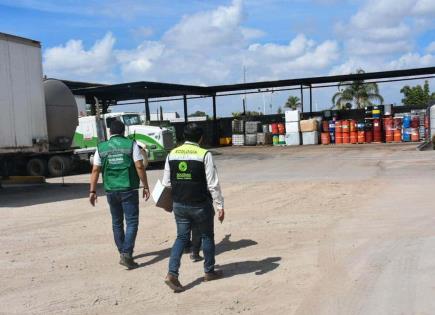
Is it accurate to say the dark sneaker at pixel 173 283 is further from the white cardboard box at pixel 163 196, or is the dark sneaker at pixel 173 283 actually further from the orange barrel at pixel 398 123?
the orange barrel at pixel 398 123

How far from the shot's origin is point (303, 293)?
19.1 feet

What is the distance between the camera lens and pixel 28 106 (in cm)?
1602

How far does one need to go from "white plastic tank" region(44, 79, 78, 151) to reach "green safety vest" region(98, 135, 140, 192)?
10510 mm

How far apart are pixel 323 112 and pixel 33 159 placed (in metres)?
26.5

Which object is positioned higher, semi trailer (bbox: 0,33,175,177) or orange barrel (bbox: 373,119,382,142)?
semi trailer (bbox: 0,33,175,177)

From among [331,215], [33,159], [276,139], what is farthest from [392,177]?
[276,139]

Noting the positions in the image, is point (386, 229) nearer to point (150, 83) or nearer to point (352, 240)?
point (352, 240)

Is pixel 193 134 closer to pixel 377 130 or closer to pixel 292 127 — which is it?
pixel 377 130

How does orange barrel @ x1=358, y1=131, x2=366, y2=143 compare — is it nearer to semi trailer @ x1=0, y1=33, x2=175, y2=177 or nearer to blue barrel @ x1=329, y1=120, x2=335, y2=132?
blue barrel @ x1=329, y1=120, x2=335, y2=132

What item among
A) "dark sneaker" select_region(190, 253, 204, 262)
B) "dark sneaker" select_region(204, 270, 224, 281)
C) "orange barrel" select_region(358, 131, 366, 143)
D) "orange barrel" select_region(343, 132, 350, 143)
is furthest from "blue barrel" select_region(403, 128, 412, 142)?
"dark sneaker" select_region(204, 270, 224, 281)

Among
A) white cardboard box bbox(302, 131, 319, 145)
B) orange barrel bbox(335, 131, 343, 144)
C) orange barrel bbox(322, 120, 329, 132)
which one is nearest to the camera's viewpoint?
orange barrel bbox(335, 131, 343, 144)

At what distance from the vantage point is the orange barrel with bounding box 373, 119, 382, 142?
40125mm

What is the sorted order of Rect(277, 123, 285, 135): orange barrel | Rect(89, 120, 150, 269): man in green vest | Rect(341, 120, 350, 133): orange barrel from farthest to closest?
1. Rect(277, 123, 285, 135): orange barrel
2. Rect(341, 120, 350, 133): orange barrel
3. Rect(89, 120, 150, 269): man in green vest

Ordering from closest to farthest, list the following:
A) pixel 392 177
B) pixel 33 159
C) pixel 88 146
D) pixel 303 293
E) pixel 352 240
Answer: pixel 303 293, pixel 352 240, pixel 392 177, pixel 33 159, pixel 88 146
